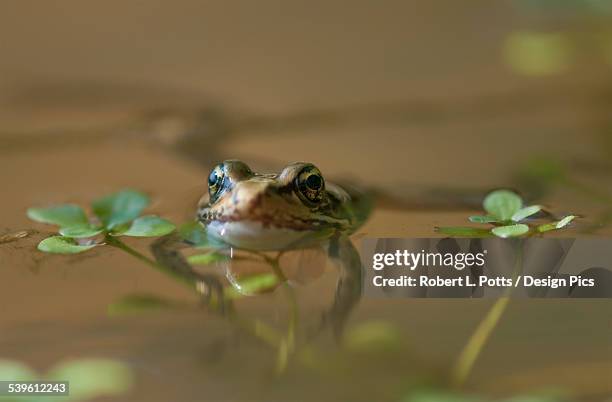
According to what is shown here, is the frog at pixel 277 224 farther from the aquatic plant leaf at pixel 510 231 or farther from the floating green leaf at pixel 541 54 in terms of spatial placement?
the floating green leaf at pixel 541 54

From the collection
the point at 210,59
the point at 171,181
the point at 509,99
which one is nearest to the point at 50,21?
the point at 210,59

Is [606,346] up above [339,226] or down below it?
below

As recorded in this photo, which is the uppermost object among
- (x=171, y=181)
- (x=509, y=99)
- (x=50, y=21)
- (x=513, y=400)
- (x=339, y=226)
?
(x=50, y=21)

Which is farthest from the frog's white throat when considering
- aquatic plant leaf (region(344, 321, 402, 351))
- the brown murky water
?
aquatic plant leaf (region(344, 321, 402, 351))

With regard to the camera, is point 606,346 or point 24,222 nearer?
point 606,346

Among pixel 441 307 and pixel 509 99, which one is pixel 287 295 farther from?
pixel 509 99

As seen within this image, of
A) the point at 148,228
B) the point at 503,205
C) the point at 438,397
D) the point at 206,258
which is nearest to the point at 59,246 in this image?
the point at 148,228

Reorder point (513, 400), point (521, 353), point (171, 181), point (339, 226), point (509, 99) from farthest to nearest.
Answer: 1. point (509, 99)
2. point (171, 181)
3. point (339, 226)
4. point (521, 353)
5. point (513, 400)

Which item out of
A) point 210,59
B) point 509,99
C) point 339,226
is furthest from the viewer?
point 210,59
